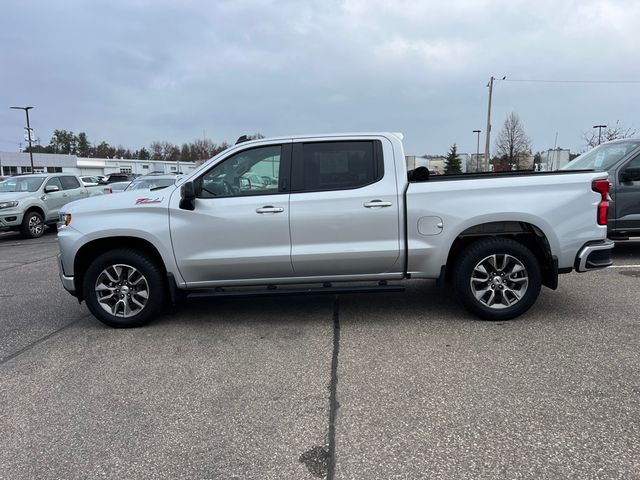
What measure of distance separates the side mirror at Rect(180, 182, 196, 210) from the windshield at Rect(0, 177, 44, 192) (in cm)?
Answer: 1137

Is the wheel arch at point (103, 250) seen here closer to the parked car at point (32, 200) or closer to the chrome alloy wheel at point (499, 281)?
the chrome alloy wheel at point (499, 281)

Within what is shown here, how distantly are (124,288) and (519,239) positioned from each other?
4.21 m

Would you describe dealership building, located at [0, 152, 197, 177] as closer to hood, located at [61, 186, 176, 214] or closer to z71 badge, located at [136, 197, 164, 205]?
hood, located at [61, 186, 176, 214]

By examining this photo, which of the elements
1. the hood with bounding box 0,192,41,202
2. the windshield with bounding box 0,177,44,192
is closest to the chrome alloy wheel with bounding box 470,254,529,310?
the hood with bounding box 0,192,41,202

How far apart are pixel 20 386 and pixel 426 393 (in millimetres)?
3216

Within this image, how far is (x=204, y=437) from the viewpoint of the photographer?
10.1ft

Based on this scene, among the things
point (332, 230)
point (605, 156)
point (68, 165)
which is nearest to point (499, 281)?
point (332, 230)

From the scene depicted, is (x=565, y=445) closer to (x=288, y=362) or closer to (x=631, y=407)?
(x=631, y=407)

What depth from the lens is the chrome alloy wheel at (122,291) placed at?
5.08 meters

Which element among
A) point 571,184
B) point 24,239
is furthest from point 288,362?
point 24,239

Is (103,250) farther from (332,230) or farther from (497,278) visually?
(497,278)

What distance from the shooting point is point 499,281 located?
4.96 meters

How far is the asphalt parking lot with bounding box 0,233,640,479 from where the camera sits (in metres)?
2.80

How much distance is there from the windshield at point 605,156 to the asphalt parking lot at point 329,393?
3.02 meters
